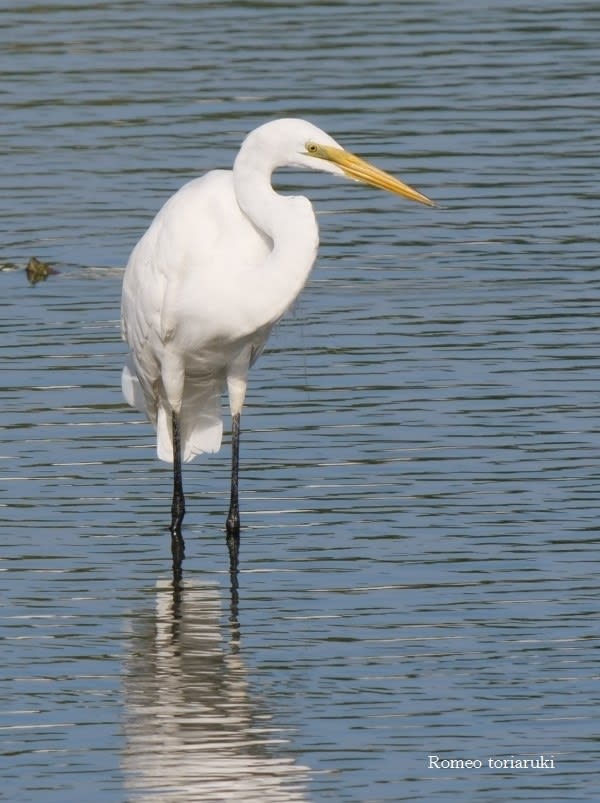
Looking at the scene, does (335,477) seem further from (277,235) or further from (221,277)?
(277,235)

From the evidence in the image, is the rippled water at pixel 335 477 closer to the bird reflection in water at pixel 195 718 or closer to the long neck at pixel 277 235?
the bird reflection in water at pixel 195 718

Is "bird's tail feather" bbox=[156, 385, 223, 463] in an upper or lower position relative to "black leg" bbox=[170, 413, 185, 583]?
upper

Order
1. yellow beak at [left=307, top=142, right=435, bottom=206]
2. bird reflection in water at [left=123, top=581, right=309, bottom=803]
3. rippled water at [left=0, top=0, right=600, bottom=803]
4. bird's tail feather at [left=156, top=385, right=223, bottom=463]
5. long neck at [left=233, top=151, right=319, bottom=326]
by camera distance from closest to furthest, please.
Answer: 1. bird reflection in water at [left=123, top=581, right=309, bottom=803]
2. rippled water at [left=0, top=0, right=600, bottom=803]
3. long neck at [left=233, top=151, right=319, bottom=326]
4. yellow beak at [left=307, top=142, right=435, bottom=206]
5. bird's tail feather at [left=156, top=385, right=223, bottom=463]

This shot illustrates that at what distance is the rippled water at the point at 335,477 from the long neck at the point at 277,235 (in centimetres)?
106

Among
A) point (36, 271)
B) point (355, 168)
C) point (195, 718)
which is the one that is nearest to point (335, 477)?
point (355, 168)

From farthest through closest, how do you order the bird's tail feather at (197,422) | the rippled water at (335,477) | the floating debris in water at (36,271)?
the floating debris in water at (36,271)
the bird's tail feather at (197,422)
the rippled water at (335,477)

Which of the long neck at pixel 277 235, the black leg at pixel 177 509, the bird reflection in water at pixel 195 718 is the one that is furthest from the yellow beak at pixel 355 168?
the bird reflection in water at pixel 195 718

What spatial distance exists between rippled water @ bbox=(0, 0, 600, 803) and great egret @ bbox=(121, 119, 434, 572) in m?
0.43

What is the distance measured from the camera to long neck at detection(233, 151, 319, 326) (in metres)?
9.92

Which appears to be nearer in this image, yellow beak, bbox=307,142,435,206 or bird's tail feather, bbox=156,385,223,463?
yellow beak, bbox=307,142,435,206

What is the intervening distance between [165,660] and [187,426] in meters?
2.77

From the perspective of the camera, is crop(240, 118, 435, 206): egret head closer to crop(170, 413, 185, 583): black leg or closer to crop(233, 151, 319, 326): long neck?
crop(233, 151, 319, 326): long neck

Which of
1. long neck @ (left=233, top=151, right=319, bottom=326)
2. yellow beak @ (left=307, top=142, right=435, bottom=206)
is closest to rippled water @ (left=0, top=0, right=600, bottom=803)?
long neck @ (left=233, top=151, right=319, bottom=326)

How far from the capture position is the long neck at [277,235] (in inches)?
391
